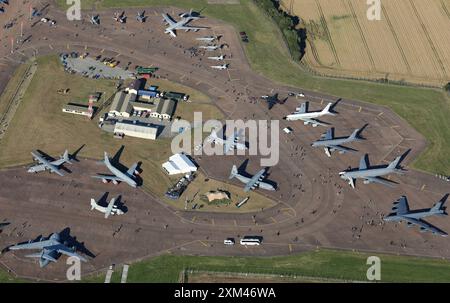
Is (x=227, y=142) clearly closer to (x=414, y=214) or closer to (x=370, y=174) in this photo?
(x=370, y=174)

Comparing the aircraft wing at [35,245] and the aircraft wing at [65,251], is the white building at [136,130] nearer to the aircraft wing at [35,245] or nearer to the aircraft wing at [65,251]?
the aircraft wing at [35,245]

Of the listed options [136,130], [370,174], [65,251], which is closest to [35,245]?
[65,251]

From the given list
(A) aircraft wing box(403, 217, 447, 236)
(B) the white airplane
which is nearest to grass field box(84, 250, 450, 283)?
(A) aircraft wing box(403, 217, 447, 236)

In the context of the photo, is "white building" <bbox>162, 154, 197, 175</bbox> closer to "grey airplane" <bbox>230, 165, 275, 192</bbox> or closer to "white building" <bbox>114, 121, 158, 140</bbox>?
"grey airplane" <bbox>230, 165, 275, 192</bbox>

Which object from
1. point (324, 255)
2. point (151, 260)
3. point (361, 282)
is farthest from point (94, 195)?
point (361, 282)

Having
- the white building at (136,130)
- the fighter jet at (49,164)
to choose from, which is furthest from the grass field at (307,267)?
the white building at (136,130)
